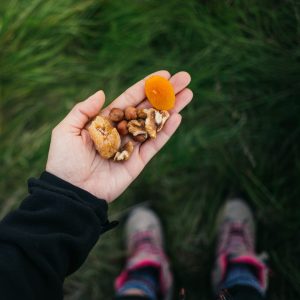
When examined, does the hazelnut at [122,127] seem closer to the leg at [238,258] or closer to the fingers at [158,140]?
the fingers at [158,140]

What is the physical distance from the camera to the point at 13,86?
78.5 inches

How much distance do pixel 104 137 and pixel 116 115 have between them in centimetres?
15

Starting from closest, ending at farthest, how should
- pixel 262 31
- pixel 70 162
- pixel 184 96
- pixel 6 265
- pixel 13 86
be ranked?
pixel 6 265
pixel 70 162
pixel 184 96
pixel 262 31
pixel 13 86

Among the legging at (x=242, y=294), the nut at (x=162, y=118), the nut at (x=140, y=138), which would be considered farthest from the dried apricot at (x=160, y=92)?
Answer: the legging at (x=242, y=294)

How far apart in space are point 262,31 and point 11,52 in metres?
1.23

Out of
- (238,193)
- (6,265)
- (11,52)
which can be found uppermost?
(11,52)

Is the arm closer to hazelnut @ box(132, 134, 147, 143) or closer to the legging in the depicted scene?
hazelnut @ box(132, 134, 147, 143)

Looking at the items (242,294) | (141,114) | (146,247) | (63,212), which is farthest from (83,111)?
(242,294)

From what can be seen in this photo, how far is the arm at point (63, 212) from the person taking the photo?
1.14 meters

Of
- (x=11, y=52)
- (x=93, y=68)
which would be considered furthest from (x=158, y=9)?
(x=11, y=52)

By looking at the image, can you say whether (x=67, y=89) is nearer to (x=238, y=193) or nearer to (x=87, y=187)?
(x=87, y=187)

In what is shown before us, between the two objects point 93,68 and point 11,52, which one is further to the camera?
point 93,68

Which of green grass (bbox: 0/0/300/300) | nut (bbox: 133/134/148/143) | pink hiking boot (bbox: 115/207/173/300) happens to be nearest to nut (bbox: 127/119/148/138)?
nut (bbox: 133/134/148/143)

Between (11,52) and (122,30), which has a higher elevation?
(11,52)
